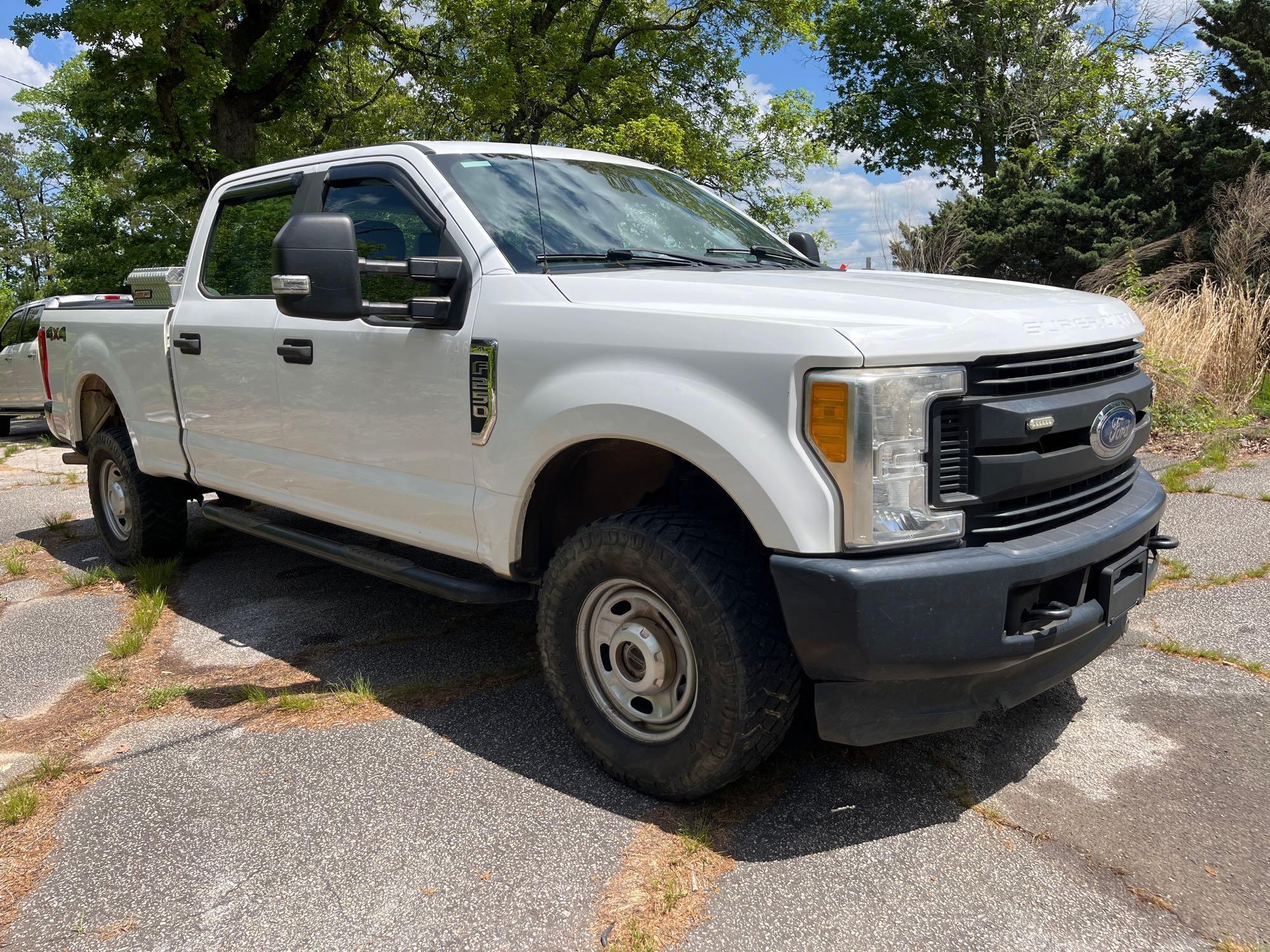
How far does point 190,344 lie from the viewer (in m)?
4.80

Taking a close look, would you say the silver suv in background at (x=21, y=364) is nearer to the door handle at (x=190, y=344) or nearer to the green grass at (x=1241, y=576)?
the door handle at (x=190, y=344)

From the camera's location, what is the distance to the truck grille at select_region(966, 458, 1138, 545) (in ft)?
8.67

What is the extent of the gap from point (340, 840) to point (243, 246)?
3049 millimetres

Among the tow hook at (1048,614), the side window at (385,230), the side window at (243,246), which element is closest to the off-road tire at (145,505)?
the side window at (243,246)

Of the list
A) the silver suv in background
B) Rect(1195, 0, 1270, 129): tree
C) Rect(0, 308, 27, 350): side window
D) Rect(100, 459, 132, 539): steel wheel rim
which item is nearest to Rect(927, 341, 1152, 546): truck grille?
Rect(100, 459, 132, 539): steel wheel rim

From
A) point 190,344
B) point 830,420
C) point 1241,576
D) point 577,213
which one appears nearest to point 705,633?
point 830,420

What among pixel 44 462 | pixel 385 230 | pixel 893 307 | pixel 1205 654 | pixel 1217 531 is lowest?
pixel 44 462

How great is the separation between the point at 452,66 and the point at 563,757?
18.3m

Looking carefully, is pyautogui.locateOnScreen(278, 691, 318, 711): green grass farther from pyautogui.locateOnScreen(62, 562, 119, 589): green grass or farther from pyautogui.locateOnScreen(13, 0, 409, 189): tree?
pyautogui.locateOnScreen(13, 0, 409, 189): tree

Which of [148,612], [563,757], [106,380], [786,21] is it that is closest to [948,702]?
[563,757]

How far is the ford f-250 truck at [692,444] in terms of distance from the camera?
253 centimetres

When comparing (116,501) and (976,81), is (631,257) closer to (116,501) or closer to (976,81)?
(116,501)

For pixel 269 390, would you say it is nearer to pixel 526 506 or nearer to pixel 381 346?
pixel 381 346

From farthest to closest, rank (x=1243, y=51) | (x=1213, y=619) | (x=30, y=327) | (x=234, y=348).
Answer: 1. (x=1243, y=51)
2. (x=30, y=327)
3. (x=234, y=348)
4. (x=1213, y=619)
